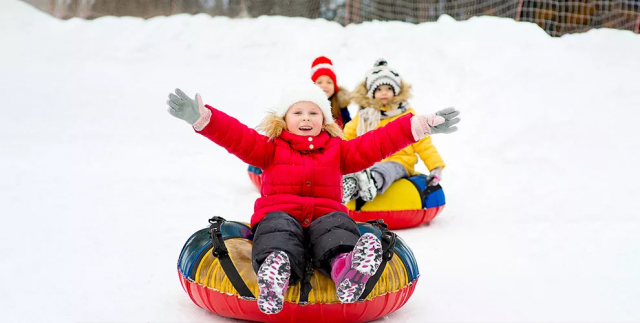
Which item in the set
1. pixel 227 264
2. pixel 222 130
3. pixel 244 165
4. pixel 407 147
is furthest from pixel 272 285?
pixel 244 165

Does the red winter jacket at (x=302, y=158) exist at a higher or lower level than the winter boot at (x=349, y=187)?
higher

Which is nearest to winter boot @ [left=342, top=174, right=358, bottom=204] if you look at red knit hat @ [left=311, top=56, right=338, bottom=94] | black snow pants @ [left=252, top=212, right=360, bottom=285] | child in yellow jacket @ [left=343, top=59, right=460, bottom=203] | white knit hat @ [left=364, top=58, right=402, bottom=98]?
child in yellow jacket @ [left=343, top=59, right=460, bottom=203]

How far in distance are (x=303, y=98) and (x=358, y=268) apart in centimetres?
111

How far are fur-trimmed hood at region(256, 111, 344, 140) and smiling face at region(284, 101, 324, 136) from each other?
0.14ft

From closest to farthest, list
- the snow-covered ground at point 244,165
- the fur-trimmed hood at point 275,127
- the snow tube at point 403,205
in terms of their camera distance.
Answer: the fur-trimmed hood at point 275,127 → the snow-covered ground at point 244,165 → the snow tube at point 403,205

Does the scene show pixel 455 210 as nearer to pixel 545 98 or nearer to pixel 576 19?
pixel 545 98

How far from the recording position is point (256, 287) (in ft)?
8.45

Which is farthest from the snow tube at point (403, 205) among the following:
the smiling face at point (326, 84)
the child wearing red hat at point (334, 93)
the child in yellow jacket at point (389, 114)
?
the smiling face at point (326, 84)

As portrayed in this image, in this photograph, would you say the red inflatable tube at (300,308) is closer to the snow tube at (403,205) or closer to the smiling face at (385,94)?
the snow tube at (403,205)

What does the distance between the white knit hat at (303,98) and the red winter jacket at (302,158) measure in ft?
0.52

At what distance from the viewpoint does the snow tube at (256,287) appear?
8.44 feet

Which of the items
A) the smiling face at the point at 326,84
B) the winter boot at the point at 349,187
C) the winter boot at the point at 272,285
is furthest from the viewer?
the smiling face at the point at 326,84

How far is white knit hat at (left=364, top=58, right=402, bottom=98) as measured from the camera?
517 cm

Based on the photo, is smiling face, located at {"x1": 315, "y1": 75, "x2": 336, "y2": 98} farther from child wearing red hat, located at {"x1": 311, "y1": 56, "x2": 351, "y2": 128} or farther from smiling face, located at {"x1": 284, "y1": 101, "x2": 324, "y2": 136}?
smiling face, located at {"x1": 284, "y1": 101, "x2": 324, "y2": 136}
